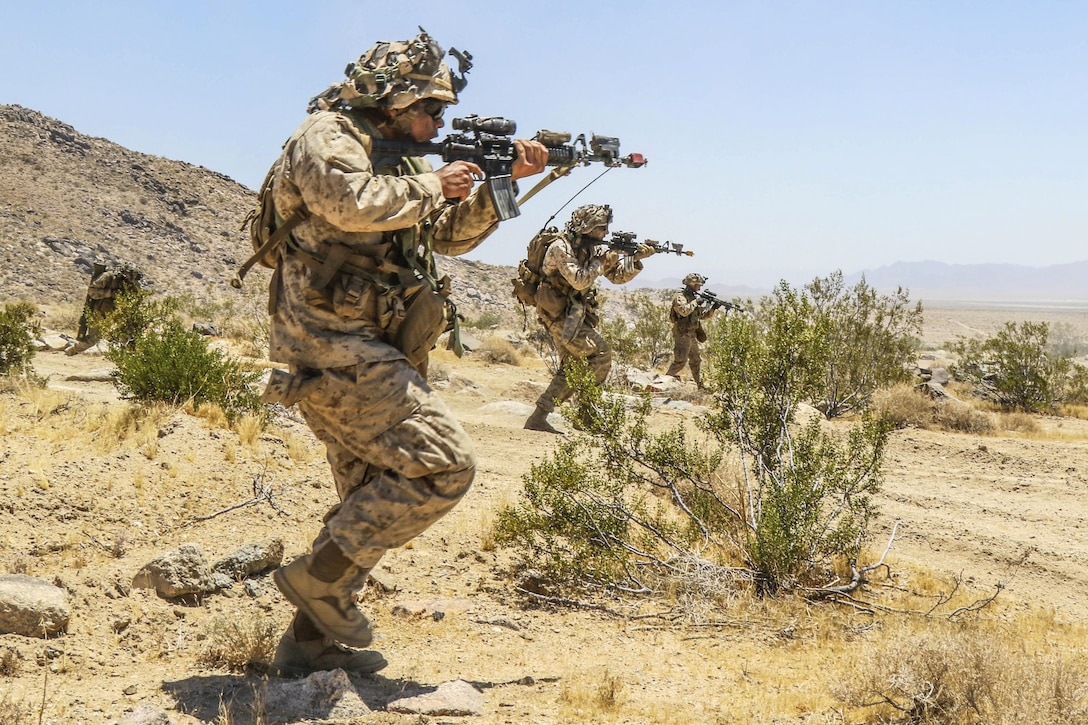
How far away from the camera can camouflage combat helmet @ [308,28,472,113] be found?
146 inches

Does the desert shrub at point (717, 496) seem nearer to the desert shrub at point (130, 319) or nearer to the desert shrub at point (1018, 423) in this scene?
the desert shrub at point (130, 319)

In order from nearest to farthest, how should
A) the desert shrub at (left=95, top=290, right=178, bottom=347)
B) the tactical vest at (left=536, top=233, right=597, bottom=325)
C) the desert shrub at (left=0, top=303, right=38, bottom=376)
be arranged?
1. the tactical vest at (left=536, top=233, right=597, bottom=325)
2. the desert shrub at (left=0, top=303, right=38, bottom=376)
3. the desert shrub at (left=95, top=290, right=178, bottom=347)

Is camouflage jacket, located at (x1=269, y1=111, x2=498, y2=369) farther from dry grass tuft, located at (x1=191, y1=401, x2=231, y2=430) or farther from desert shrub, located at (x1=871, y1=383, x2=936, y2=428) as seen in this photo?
desert shrub, located at (x1=871, y1=383, x2=936, y2=428)

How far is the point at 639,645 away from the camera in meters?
4.39

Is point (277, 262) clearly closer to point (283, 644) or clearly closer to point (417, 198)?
point (417, 198)

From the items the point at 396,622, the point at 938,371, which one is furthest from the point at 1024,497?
the point at 938,371

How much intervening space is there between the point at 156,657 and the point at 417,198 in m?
2.24

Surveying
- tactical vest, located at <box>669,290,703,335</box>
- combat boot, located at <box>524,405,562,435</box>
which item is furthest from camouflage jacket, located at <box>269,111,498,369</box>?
tactical vest, located at <box>669,290,703,335</box>

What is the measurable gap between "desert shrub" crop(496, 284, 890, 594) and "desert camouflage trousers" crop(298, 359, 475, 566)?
1.84m

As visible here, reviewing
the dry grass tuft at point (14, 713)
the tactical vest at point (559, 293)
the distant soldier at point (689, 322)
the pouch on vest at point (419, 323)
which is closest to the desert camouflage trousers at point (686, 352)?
the distant soldier at point (689, 322)

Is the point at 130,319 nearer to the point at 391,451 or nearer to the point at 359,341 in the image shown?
the point at 359,341

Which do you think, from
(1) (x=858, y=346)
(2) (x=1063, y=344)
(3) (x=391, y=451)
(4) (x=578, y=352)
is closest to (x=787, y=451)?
(3) (x=391, y=451)

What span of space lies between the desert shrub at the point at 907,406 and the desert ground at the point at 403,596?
3570 millimetres

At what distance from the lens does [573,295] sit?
32.9ft
